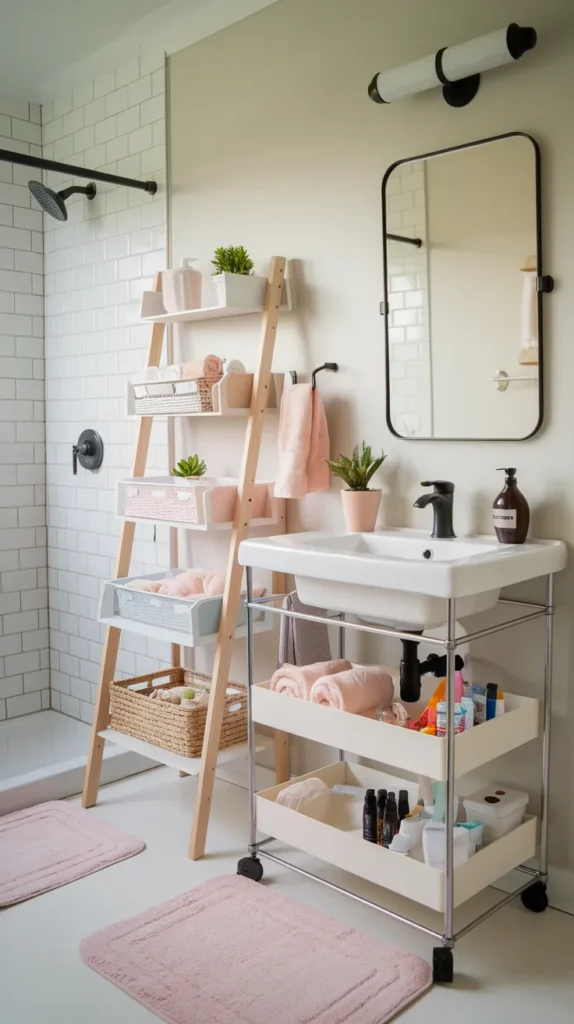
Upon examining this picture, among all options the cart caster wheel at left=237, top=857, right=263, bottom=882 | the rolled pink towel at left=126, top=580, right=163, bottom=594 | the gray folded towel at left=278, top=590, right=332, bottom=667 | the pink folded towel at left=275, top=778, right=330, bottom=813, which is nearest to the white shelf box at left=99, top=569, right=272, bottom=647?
the rolled pink towel at left=126, top=580, right=163, bottom=594

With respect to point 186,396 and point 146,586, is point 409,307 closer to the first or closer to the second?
point 186,396

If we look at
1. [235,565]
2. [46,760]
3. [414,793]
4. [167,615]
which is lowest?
[46,760]

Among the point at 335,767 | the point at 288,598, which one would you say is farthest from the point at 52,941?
the point at 288,598

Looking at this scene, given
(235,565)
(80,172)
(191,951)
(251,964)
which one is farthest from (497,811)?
(80,172)

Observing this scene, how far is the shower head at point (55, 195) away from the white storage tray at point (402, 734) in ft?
7.44

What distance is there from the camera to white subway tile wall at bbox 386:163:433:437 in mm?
2742

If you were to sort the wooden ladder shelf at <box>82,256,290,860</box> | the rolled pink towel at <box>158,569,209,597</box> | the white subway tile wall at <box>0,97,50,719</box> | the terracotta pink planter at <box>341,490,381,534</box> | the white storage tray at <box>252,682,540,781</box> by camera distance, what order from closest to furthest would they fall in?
the white storage tray at <box>252,682,540,781</box> → the terracotta pink planter at <box>341,490,381,534</box> → the wooden ladder shelf at <box>82,256,290,860</box> → the rolled pink towel at <box>158,569,209,597</box> → the white subway tile wall at <box>0,97,50,719</box>

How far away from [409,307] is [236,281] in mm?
597

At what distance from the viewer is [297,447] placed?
2.94m

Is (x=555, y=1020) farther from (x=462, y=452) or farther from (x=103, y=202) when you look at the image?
(x=103, y=202)

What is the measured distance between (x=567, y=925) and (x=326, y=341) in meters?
1.94

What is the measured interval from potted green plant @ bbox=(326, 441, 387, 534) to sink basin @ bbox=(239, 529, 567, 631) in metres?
0.12

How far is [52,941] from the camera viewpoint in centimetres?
244

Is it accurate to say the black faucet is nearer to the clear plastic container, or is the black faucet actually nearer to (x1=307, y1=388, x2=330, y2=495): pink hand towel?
(x1=307, y1=388, x2=330, y2=495): pink hand towel
